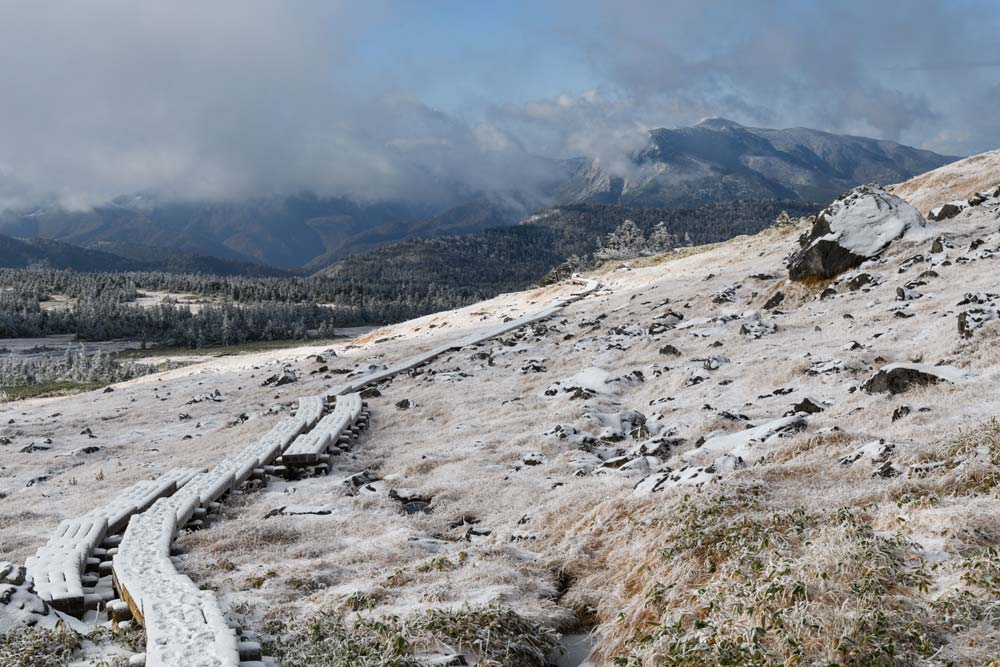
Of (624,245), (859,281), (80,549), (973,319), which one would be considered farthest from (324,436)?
(624,245)

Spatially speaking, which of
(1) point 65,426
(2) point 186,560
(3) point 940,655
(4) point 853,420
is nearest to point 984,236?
(4) point 853,420

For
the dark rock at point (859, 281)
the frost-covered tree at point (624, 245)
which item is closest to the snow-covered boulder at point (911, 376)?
the dark rock at point (859, 281)

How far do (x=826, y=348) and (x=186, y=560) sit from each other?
17.3m

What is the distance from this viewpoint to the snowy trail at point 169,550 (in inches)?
302

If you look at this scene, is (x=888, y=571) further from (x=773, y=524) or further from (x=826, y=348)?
(x=826, y=348)

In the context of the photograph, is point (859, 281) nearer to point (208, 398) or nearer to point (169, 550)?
point (169, 550)

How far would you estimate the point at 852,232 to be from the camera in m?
32.2

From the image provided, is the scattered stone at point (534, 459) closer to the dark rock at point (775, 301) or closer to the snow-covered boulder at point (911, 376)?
the snow-covered boulder at point (911, 376)

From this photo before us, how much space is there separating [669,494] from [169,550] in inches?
327

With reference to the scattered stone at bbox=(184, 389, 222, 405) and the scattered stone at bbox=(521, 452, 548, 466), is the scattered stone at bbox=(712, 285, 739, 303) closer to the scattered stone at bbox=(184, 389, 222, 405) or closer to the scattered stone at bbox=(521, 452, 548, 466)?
the scattered stone at bbox=(521, 452, 548, 466)

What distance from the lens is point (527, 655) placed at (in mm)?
7840

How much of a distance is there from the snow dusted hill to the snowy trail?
57cm

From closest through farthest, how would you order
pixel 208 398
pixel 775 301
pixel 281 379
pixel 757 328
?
pixel 757 328
pixel 775 301
pixel 208 398
pixel 281 379

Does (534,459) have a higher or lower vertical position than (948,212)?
lower
